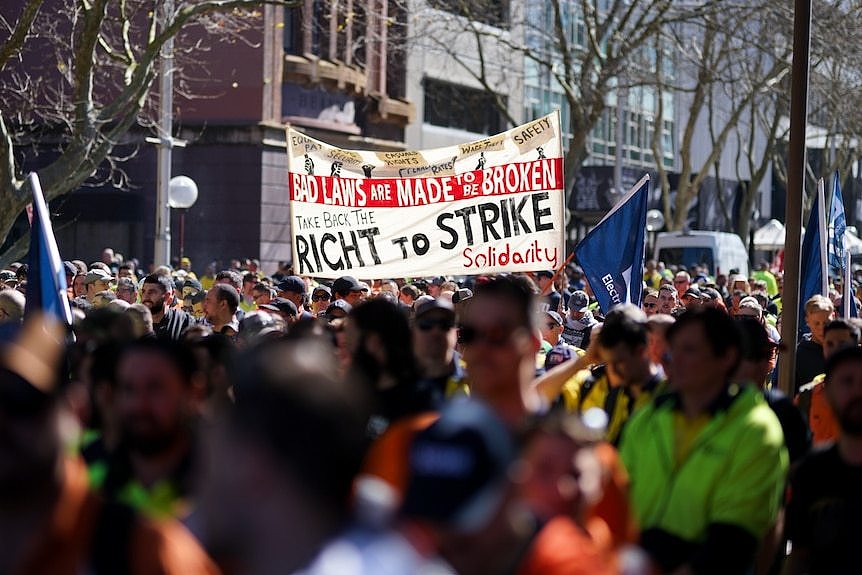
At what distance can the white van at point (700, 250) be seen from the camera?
39125mm

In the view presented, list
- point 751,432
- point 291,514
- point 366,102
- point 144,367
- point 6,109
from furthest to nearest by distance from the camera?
point 366,102, point 6,109, point 751,432, point 144,367, point 291,514

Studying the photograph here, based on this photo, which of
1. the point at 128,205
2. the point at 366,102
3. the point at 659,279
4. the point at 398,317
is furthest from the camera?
the point at 366,102

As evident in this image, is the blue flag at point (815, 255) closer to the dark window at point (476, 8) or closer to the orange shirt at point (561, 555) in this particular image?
the orange shirt at point (561, 555)

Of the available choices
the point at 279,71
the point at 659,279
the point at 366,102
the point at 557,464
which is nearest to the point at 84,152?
the point at 659,279

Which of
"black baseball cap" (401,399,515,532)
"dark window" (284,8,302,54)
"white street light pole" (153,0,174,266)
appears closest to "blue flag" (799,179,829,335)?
"black baseball cap" (401,399,515,532)

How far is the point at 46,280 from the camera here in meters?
9.33

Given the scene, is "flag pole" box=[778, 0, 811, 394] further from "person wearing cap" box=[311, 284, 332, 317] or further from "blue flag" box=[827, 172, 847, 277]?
"person wearing cap" box=[311, 284, 332, 317]

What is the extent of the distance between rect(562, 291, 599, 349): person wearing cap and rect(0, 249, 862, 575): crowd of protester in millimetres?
5554

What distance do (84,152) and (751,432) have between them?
13.2 metres

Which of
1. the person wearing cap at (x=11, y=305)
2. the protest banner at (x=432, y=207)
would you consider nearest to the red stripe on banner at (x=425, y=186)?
the protest banner at (x=432, y=207)

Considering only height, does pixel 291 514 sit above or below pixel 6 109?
below

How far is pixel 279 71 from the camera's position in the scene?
33.5 m

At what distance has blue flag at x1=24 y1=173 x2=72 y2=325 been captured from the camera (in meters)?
9.14

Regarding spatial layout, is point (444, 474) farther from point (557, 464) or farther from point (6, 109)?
point (6, 109)
